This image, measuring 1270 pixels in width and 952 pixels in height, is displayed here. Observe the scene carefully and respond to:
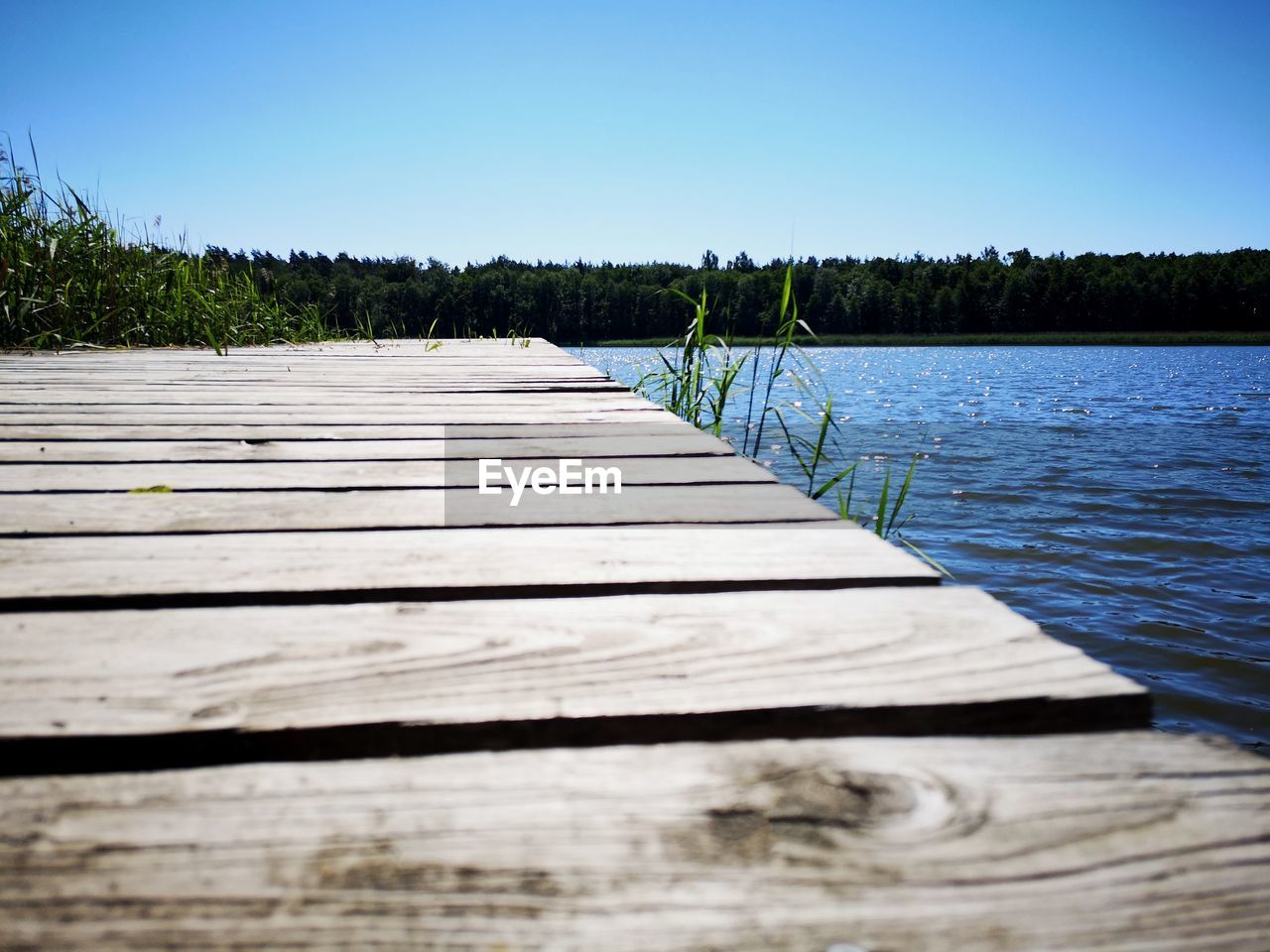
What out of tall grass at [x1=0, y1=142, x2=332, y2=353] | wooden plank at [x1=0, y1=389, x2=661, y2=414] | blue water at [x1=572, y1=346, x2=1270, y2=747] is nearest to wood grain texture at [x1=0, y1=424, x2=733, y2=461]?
wooden plank at [x1=0, y1=389, x2=661, y2=414]

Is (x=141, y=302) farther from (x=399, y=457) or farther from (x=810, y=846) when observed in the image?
(x=810, y=846)

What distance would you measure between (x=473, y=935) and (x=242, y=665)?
0.34 m

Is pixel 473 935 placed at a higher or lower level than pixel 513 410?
lower

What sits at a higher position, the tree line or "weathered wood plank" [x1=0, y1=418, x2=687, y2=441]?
the tree line

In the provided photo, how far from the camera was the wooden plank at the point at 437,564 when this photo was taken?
782mm

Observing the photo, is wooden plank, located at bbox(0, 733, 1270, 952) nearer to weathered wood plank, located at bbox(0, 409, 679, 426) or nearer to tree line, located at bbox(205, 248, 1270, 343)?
weathered wood plank, located at bbox(0, 409, 679, 426)

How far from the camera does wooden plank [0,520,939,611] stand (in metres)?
0.78

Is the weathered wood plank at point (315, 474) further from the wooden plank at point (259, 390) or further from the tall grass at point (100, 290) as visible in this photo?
the tall grass at point (100, 290)

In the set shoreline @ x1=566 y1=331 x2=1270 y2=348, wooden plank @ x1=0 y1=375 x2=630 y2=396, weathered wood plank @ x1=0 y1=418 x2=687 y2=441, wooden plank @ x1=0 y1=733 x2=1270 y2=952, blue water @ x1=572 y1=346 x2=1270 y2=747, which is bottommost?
blue water @ x1=572 y1=346 x2=1270 y2=747

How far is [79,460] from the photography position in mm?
1451

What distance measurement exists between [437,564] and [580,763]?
429 millimetres

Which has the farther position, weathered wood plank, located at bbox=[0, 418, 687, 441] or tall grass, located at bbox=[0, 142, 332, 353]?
tall grass, located at bbox=[0, 142, 332, 353]

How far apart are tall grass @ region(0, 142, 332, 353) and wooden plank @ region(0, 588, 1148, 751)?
4192 mm

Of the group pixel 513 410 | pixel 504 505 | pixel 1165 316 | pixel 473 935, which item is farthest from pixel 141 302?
pixel 1165 316
